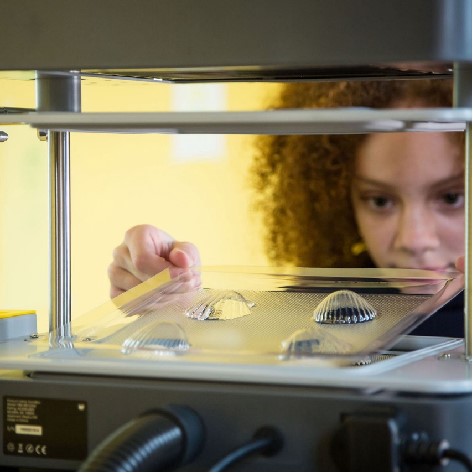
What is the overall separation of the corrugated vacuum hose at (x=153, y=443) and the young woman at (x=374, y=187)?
88 cm

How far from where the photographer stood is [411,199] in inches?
79.5

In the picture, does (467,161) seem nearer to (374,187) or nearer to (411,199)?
(411,199)

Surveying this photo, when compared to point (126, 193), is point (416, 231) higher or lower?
lower

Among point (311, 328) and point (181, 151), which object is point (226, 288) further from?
point (181, 151)

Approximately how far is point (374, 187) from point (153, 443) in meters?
1.64

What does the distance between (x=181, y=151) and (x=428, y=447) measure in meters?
2.90

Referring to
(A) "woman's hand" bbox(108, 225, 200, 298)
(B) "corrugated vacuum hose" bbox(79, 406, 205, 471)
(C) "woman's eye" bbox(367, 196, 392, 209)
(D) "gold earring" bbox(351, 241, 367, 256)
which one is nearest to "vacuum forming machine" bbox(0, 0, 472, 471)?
(B) "corrugated vacuum hose" bbox(79, 406, 205, 471)

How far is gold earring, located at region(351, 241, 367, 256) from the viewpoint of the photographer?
242cm

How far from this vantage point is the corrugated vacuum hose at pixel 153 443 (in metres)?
0.58

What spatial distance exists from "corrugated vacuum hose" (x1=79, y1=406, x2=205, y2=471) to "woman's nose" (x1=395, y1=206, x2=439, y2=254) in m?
1.34

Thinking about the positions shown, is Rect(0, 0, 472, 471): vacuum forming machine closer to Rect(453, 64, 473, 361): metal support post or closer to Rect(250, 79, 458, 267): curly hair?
Rect(453, 64, 473, 361): metal support post

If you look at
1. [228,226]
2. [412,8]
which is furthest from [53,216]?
[228,226]

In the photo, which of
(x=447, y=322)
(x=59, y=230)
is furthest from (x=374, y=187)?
(x=59, y=230)

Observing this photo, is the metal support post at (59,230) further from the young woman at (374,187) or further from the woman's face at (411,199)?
the woman's face at (411,199)
